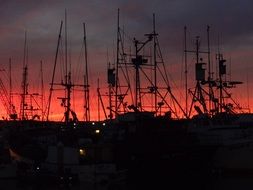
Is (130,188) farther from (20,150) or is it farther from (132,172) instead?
(20,150)

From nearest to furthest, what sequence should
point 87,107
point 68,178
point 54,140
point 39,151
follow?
point 68,178
point 39,151
point 54,140
point 87,107

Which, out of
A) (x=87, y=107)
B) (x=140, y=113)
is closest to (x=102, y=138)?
(x=140, y=113)

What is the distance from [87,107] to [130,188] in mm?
16773

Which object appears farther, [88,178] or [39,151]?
[39,151]

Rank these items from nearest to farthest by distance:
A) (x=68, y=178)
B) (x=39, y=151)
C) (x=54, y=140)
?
(x=68, y=178)
(x=39, y=151)
(x=54, y=140)

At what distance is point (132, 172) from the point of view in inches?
1575

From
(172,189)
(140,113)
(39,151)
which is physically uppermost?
(140,113)

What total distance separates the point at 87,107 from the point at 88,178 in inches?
652

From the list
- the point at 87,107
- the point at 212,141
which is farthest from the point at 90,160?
→ the point at 87,107

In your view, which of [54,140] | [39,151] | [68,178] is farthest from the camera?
[54,140]

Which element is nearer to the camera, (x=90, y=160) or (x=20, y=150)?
(x=90, y=160)

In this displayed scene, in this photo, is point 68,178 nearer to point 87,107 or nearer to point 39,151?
point 39,151

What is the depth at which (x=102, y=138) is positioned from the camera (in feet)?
148

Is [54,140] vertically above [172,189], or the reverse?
[54,140]
